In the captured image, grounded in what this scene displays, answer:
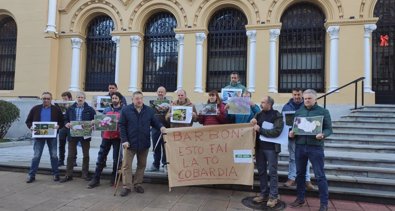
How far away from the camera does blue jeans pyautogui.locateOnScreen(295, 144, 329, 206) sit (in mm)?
5477

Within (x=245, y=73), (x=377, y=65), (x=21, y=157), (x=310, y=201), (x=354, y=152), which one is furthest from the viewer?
(x=245, y=73)

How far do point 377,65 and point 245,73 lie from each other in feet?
15.5

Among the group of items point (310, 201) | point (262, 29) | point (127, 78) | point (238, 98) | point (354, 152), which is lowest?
point (310, 201)

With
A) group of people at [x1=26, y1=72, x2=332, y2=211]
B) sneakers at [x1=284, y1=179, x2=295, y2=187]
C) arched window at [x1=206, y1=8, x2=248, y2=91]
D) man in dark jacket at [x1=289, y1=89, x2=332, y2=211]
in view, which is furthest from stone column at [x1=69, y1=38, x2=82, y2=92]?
man in dark jacket at [x1=289, y1=89, x2=332, y2=211]

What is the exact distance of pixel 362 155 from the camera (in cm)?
802

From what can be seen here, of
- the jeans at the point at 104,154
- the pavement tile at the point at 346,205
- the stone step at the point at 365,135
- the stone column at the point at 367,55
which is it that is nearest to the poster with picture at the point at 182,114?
the jeans at the point at 104,154

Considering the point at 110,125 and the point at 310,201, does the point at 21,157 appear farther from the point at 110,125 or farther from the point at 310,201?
the point at 310,201

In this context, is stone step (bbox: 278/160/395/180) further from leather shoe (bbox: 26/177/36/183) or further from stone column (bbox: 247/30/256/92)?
leather shoe (bbox: 26/177/36/183)

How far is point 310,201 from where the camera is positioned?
6109 mm

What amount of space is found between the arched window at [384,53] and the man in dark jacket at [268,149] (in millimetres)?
7971

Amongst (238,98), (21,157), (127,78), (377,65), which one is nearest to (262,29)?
(377,65)

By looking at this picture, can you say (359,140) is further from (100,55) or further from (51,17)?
(51,17)

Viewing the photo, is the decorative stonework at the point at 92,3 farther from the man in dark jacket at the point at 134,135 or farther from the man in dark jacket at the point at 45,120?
the man in dark jacket at the point at 134,135

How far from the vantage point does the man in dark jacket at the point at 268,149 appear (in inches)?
229
